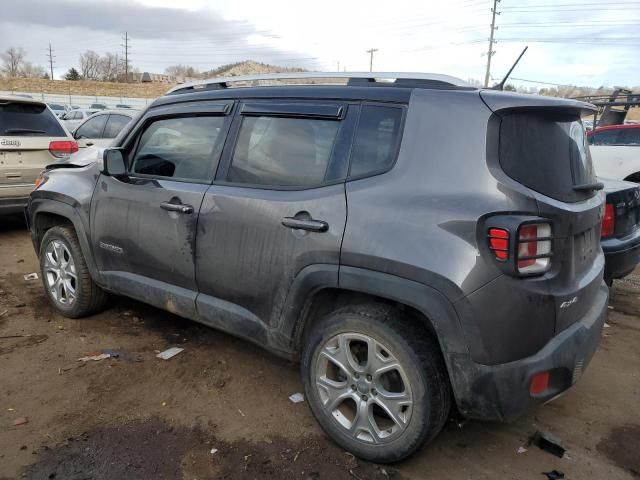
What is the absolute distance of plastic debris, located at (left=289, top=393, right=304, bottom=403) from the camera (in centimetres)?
317

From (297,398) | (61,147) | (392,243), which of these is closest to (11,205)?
(61,147)

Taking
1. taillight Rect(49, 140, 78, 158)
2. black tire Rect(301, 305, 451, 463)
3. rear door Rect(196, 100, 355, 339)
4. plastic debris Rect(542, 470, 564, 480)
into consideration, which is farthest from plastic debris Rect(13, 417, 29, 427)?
taillight Rect(49, 140, 78, 158)

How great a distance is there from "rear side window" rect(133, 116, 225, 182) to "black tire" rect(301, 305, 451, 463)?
1.33 metres

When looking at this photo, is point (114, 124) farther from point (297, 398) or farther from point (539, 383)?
point (539, 383)

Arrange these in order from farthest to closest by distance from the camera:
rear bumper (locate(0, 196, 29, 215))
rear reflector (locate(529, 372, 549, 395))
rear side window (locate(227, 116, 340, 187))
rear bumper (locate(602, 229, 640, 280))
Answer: rear bumper (locate(0, 196, 29, 215))
rear bumper (locate(602, 229, 640, 280))
rear side window (locate(227, 116, 340, 187))
rear reflector (locate(529, 372, 549, 395))

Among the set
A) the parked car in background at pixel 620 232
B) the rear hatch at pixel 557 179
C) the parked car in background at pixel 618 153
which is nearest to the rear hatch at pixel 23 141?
the rear hatch at pixel 557 179

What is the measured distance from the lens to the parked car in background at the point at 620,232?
12.9 feet

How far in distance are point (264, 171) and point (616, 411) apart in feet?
8.59

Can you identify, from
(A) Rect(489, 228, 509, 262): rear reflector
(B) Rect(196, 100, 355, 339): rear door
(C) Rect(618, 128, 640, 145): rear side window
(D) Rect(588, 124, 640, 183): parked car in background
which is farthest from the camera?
(C) Rect(618, 128, 640, 145): rear side window

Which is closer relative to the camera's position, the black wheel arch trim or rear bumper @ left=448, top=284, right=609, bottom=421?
rear bumper @ left=448, top=284, right=609, bottom=421

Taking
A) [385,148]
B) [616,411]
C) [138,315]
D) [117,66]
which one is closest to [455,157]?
[385,148]

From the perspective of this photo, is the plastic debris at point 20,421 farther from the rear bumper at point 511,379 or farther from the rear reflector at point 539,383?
the rear reflector at point 539,383

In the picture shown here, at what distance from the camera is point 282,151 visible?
286cm

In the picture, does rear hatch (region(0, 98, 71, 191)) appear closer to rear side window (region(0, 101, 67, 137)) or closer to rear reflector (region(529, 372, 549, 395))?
rear side window (region(0, 101, 67, 137))
